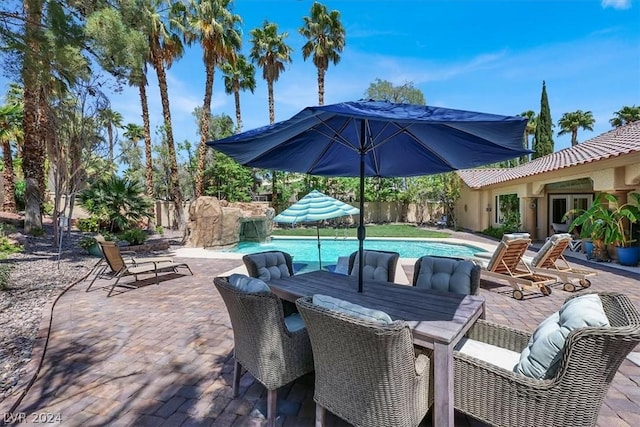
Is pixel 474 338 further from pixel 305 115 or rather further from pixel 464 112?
pixel 305 115

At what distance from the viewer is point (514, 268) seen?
6.79 meters

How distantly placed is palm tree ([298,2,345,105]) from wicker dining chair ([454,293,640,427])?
24847 mm

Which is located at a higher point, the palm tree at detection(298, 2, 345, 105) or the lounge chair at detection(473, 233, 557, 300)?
the palm tree at detection(298, 2, 345, 105)

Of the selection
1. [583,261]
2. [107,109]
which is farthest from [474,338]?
[107,109]

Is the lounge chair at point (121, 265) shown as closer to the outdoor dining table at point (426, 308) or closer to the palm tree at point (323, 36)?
the outdoor dining table at point (426, 308)

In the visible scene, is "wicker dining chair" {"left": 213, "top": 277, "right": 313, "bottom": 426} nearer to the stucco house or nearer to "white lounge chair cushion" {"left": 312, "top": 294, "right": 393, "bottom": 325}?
"white lounge chair cushion" {"left": 312, "top": 294, "right": 393, "bottom": 325}

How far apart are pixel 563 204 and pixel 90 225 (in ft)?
75.4

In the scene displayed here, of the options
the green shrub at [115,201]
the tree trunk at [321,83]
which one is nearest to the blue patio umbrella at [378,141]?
the green shrub at [115,201]

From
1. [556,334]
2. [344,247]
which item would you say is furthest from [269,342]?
[344,247]

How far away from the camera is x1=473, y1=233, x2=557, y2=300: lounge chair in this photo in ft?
20.2

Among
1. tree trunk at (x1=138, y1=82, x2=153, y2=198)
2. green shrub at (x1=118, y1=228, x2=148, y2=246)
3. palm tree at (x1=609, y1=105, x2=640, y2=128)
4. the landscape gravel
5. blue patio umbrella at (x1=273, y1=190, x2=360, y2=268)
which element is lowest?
the landscape gravel

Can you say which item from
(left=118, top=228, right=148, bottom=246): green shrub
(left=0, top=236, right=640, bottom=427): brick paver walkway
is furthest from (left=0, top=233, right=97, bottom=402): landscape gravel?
(left=118, top=228, right=148, bottom=246): green shrub

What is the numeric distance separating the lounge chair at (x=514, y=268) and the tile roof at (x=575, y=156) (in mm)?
4667

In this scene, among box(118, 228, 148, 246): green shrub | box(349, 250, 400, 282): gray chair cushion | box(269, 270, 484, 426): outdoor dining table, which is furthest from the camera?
box(118, 228, 148, 246): green shrub
